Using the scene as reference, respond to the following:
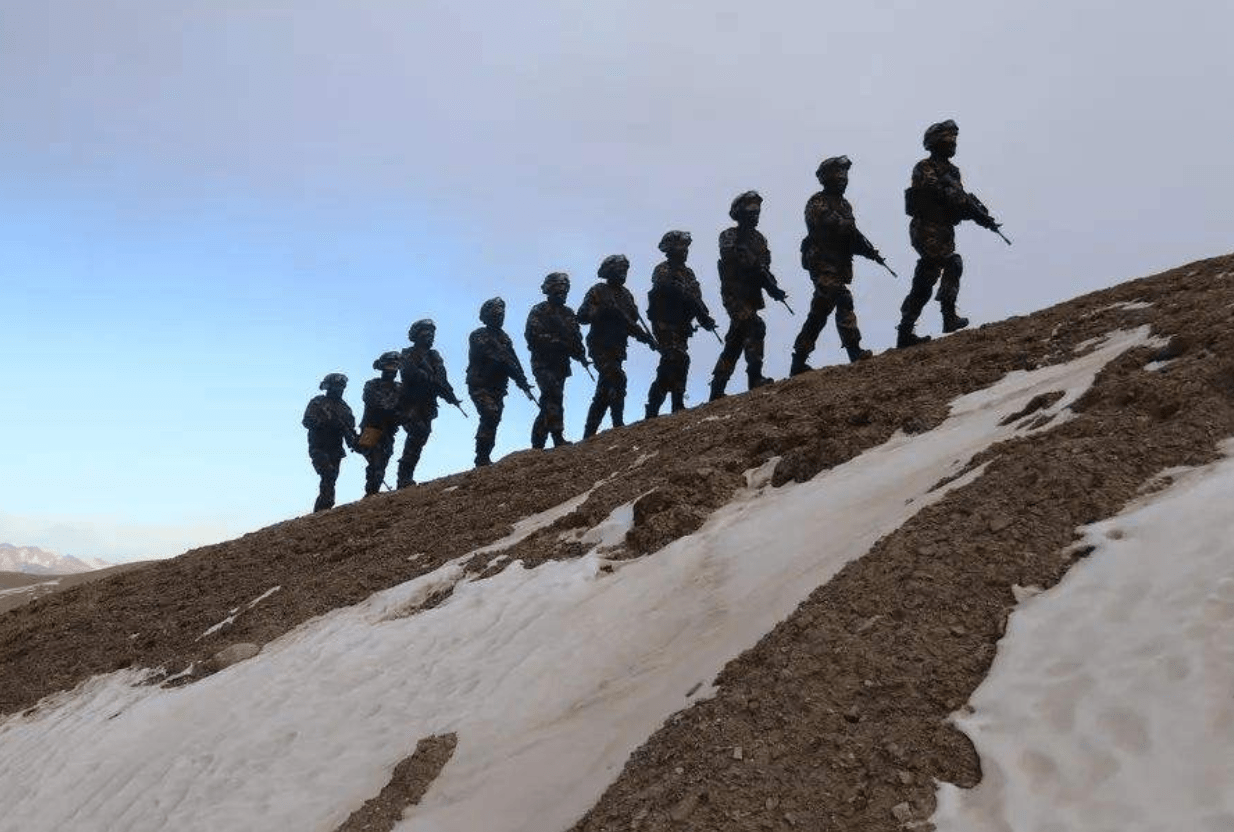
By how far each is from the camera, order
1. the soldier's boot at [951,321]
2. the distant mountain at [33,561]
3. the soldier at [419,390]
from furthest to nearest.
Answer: the distant mountain at [33,561]
the soldier at [419,390]
the soldier's boot at [951,321]

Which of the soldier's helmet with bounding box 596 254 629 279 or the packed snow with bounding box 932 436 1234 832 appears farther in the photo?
the soldier's helmet with bounding box 596 254 629 279

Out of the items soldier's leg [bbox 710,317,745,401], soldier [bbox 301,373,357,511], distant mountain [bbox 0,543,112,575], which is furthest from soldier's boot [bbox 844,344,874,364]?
distant mountain [bbox 0,543,112,575]

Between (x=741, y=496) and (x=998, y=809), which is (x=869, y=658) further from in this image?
(x=741, y=496)

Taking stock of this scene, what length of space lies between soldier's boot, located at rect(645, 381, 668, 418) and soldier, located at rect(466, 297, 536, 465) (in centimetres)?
229

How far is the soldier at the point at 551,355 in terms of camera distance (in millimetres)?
13477

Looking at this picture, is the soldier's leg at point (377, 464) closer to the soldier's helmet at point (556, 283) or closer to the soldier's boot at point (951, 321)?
the soldier's helmet at point (556, 283)

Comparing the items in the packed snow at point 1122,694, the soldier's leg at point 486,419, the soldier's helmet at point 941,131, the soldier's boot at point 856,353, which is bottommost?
the packed snow at point 1122,694

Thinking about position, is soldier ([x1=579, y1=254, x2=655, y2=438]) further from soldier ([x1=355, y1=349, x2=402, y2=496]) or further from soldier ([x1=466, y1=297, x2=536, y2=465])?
soldier ([x1=355, y1=349, x2=402, y2=496])

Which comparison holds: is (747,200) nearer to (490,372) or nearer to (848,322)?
(848,322)

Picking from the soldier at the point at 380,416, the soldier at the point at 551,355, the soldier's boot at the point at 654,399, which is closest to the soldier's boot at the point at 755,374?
the soldier's boot at the point at 654,399

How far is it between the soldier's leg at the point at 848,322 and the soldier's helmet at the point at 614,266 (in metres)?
3.20

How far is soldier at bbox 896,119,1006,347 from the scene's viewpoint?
10328 millimetres

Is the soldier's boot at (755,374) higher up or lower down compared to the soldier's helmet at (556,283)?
lower down

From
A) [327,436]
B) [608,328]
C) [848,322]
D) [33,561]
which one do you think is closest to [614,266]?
[608,328]
